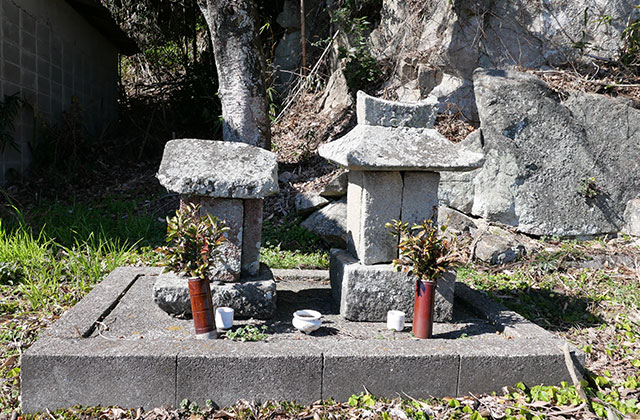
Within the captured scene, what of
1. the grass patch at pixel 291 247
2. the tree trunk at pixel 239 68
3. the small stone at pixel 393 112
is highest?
the tree trunk at pixel 239 68

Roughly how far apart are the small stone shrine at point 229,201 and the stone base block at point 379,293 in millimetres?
527

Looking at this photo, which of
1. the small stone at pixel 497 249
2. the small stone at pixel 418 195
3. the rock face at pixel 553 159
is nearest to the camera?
the small stone at pixel 418 195

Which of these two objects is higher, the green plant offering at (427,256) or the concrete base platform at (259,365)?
the green plant offering at (427,256)

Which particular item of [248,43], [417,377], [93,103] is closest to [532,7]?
[248,43]

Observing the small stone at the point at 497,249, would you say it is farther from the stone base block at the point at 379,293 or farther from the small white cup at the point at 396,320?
the small white cup at the point at 396,320

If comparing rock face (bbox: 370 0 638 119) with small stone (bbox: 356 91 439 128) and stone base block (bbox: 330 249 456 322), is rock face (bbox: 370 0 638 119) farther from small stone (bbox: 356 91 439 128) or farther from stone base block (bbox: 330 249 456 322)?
stone base block (bbox: 330 249 456 322)

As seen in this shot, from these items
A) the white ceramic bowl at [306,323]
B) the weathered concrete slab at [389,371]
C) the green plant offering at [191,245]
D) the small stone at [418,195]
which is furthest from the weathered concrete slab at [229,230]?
the small stone at [418,195]

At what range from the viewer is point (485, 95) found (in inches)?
236

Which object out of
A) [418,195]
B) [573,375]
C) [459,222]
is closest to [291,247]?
[459,222]

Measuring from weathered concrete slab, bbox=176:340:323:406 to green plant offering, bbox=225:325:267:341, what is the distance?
0.20 metres

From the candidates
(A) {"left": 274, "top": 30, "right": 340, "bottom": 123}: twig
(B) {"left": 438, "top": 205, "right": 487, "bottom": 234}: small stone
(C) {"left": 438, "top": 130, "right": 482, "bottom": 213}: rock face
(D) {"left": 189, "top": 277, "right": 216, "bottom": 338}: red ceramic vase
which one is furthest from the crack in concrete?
(A) {"left": 274, "top": 30, "right": 340, "bottom": 123}: twig

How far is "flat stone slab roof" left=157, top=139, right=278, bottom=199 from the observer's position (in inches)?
124

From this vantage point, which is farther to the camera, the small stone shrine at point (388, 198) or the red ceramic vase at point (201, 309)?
the small stone shrine at point (388, 198)

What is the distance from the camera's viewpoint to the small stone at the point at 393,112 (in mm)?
3393
